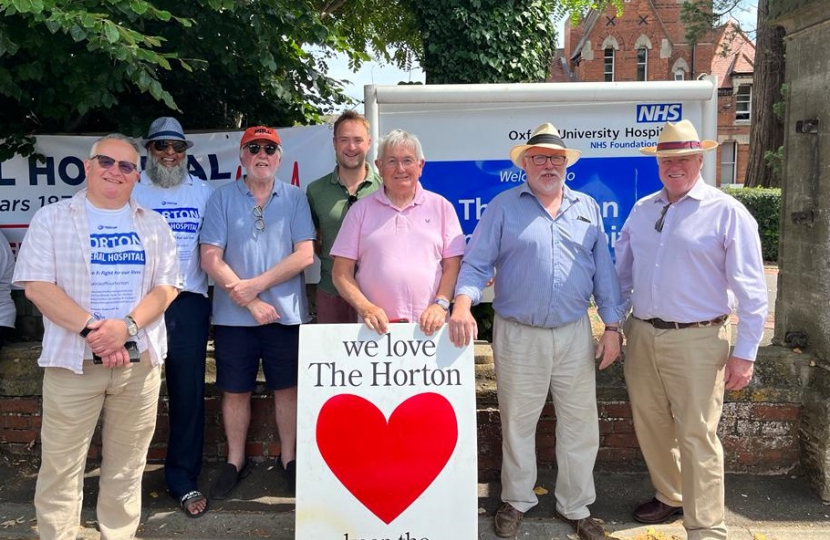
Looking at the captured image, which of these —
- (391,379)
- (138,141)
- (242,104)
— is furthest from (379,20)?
(391,379)

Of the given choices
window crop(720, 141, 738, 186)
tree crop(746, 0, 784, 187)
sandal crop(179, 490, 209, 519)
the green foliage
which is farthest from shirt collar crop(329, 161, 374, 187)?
window crop(720, 141, 738, 186)

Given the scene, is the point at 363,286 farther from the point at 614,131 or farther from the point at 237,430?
the point at 614,131

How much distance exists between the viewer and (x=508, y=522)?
3.35 metres

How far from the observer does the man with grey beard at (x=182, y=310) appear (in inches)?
140

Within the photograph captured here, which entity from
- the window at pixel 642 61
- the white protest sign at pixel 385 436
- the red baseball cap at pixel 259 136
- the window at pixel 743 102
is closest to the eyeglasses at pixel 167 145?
the red baseball cap at pixel 259 136

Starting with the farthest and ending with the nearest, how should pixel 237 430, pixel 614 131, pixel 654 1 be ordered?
pixel 654 1
pixel 614 131
pixel 237 430

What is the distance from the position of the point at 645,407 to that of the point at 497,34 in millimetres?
2938

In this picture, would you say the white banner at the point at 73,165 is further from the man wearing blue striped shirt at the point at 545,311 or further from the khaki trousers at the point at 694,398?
the khaki trousers at the point at 694,398

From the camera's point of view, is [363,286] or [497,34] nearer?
[363,286]

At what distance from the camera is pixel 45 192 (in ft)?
16.0

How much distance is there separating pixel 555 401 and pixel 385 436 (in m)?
0.89

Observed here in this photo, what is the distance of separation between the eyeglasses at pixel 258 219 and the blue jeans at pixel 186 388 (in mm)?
493

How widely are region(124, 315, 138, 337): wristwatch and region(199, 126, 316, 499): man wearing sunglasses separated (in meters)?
0.60

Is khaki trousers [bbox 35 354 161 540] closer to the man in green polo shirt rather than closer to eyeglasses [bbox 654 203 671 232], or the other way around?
the man in green polo shirt
